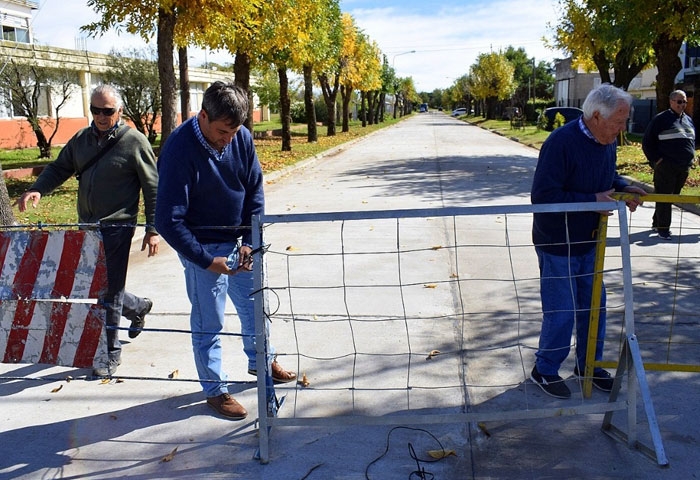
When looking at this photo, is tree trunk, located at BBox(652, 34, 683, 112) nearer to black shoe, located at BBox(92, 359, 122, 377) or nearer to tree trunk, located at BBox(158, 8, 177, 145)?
tree trunk, located at BBox(158, 8, 177, 145)

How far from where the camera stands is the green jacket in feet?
15.0

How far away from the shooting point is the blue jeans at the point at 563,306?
13.7 feet

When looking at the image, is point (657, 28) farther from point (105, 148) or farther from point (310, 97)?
point (310, 97)

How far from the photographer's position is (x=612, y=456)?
11.7ft

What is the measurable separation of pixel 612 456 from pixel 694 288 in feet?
12.1

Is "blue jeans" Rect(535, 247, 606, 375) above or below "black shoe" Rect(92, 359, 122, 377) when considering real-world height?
above

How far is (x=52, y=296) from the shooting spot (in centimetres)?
407

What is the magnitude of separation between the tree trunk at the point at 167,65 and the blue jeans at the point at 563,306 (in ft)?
32.2

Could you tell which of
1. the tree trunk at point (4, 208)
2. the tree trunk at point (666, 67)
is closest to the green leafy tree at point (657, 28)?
the tree trunk at point (666, 67)

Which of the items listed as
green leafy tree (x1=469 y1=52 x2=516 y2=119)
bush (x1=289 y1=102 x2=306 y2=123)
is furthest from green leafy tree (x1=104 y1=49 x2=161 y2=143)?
green leafy tree (x1=469 y1=52 x2=516 y2=119)

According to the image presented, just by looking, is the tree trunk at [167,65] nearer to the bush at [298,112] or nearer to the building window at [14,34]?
the building window at [14,34]

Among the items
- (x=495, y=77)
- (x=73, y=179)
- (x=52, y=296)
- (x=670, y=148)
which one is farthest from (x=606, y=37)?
(x=495, y=77)

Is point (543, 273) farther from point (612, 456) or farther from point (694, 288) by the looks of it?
point (694, 288)

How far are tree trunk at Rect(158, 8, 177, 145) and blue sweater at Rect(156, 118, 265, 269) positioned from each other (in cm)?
921
